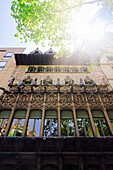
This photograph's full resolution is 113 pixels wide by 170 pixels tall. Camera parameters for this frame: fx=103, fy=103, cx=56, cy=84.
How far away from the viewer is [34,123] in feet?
25.5

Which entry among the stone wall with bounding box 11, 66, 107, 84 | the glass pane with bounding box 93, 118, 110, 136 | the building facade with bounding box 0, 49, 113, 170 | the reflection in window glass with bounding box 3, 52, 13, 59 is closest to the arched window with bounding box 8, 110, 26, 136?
the building facade with bounding box 0, 49, 113, 170

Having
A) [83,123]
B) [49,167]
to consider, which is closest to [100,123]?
[83,123]

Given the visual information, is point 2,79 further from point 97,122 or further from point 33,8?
point 97,122

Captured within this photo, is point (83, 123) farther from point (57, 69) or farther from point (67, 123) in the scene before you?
point (57, 69)

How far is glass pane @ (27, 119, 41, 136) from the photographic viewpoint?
23.6ft

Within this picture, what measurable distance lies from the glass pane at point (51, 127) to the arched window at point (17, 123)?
174 centimetres

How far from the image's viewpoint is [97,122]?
26.2 feet

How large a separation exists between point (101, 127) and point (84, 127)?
49.3 inches

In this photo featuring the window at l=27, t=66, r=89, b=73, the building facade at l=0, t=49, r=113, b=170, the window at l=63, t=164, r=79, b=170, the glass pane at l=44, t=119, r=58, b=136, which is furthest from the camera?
the window at l=27, t=66, r=89, b=73

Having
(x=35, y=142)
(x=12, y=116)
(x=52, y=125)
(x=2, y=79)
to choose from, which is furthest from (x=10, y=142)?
(x=2, y=79)

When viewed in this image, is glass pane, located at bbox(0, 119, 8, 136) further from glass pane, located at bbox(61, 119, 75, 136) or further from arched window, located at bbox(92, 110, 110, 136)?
arched window, located at bbox(92, 110, 110, 136)

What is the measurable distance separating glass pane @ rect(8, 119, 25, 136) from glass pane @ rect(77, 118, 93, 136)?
13.8 feet

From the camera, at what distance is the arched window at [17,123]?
7.20 metres

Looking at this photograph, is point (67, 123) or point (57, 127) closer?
point (57, 127)
